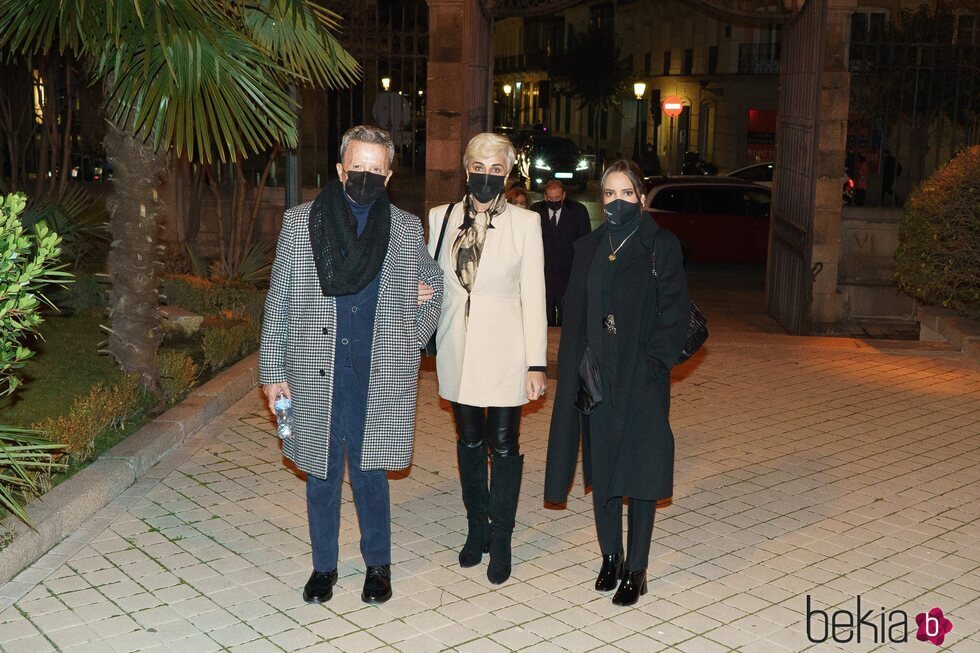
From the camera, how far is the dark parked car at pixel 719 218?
2002 centimetres

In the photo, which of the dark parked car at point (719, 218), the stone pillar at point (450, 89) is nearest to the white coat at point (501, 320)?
the stone pillar at point (450, 89)

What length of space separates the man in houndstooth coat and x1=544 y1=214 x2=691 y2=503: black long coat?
2.49ft

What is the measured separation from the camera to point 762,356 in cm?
1066

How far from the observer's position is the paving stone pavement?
4828 millimetres

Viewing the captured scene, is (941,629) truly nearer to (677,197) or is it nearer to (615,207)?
(615,207)

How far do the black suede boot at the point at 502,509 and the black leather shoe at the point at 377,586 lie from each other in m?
0.52

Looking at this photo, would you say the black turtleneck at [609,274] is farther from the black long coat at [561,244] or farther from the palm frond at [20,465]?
the black long coat at [561,244]

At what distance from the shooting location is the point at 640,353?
508cm

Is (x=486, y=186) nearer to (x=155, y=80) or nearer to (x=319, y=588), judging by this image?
(x=319, y=588)

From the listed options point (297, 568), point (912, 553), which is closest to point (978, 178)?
point (912, 553)

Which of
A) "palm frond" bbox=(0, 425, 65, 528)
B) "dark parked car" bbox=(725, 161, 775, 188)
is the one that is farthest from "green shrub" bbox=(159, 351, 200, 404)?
"dark parked car" bbox=(725, 161, 775, 188)

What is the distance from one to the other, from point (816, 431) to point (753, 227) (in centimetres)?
1239

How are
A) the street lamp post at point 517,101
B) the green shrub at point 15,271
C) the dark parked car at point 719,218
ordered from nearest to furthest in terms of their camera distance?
the green shrub at point 15,271
the dark parked car at point 719,218
the street lamp post at point 517,101

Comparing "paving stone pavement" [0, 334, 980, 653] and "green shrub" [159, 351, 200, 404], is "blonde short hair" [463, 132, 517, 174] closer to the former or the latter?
"paving stone pavement" [0, 334, 980, 653]
